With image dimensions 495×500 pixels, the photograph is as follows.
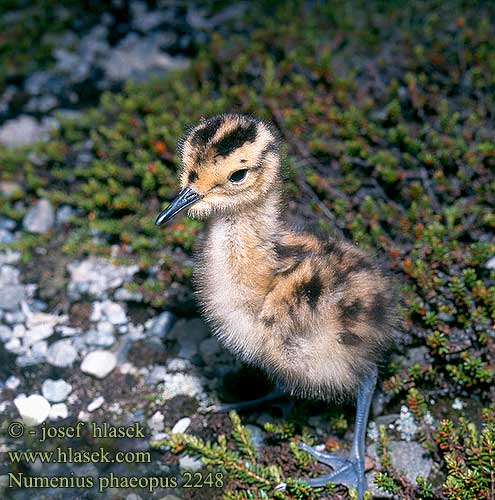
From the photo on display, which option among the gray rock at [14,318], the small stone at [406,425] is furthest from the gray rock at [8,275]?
the small stone at [406,425]

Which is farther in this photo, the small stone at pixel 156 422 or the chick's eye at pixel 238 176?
the small stone at pixel 156 422

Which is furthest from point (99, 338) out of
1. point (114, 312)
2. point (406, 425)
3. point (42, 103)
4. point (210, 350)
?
point (42, 103)

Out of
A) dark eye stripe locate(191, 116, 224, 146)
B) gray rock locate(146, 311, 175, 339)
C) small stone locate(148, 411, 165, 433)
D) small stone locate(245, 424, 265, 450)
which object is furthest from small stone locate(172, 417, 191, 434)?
dark eye stripe locate(191, 116, 224, 146)

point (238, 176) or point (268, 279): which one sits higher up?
point (238, 176)

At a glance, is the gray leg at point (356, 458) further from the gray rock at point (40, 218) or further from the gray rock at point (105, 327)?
the gray rock at point (40, 218)

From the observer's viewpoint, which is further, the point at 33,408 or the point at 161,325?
the point at 161,325

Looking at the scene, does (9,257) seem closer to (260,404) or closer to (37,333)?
(37,333)

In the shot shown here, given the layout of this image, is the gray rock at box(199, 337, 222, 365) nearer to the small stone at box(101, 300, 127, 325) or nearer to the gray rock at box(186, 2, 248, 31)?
the small stone at box(101, 300, 127, 325)
